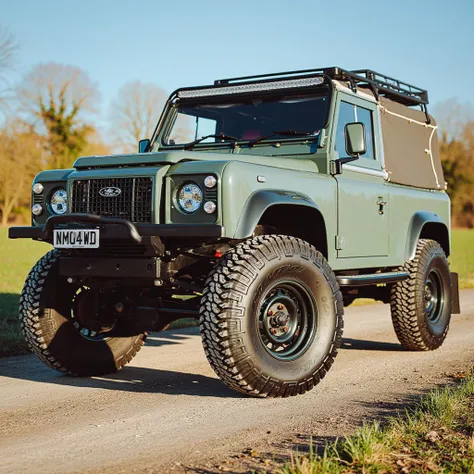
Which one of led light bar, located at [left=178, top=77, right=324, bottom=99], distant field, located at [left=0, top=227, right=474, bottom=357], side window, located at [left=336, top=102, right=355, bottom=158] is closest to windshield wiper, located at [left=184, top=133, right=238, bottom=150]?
led light bar, located at [left=178, top=77, right=324, bottom=99]

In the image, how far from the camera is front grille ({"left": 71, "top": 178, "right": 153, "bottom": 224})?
5539 millimetres

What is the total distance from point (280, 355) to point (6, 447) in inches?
85.3

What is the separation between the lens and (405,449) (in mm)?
3867

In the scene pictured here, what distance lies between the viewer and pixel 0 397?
557 cm

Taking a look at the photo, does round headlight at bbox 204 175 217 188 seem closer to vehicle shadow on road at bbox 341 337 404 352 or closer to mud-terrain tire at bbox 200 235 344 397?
mud-terrain tire at bbox 200 235 344 397

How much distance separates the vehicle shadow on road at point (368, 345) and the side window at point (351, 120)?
2092 millimetres

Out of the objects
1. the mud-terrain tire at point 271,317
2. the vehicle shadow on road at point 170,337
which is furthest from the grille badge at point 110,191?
the vehicle shadow on road at point 170,337

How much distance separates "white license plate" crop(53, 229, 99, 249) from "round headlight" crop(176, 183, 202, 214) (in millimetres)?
646

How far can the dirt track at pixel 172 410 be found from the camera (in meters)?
4.01

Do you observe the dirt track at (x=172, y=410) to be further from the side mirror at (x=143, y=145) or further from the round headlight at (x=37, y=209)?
the side mirror at (x=143, y=145)

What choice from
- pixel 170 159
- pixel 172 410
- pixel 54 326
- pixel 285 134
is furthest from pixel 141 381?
pixel 285 134

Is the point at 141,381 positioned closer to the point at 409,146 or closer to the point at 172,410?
the point at 172,410

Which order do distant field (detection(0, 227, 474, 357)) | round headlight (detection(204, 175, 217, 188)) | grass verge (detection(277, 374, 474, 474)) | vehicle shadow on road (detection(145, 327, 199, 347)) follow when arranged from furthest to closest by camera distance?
vehicle shadow on road (detection(145, 327, 199, 347)), distant field (detection(0, 227, 474, 357)), round headlight (detection(204, 175, 217, 188)), grass verge (detection(277, 374, 474, 474))

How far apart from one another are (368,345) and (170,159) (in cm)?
390
